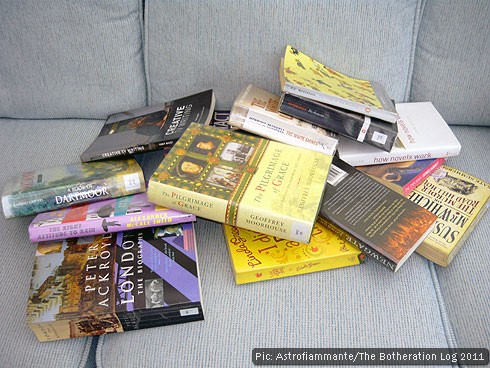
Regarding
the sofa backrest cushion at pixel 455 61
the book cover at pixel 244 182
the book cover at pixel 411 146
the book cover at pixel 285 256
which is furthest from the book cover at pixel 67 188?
the sofa backrest cushion at pixel 455 61

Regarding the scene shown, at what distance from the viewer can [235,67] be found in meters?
1.20

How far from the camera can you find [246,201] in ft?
2.89

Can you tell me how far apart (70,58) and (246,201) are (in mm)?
712

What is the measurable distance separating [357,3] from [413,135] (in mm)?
370

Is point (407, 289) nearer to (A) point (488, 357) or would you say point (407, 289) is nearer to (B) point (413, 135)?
(A) point (488, 357)

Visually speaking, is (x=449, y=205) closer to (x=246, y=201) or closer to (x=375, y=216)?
(x=375, y=216)

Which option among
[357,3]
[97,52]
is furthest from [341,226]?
[97,52]

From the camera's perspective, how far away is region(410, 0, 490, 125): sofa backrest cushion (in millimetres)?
1118

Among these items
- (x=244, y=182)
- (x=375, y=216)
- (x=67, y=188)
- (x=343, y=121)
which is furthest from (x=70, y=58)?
(x=375, y=216)

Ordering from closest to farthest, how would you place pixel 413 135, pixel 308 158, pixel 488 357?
pixel 488 357, pixel 308 158, pixel 413 135

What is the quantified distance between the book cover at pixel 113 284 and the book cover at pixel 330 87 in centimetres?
43

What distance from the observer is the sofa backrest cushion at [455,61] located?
3.67 feet

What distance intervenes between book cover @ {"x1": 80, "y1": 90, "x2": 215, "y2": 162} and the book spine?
1.37 ft
